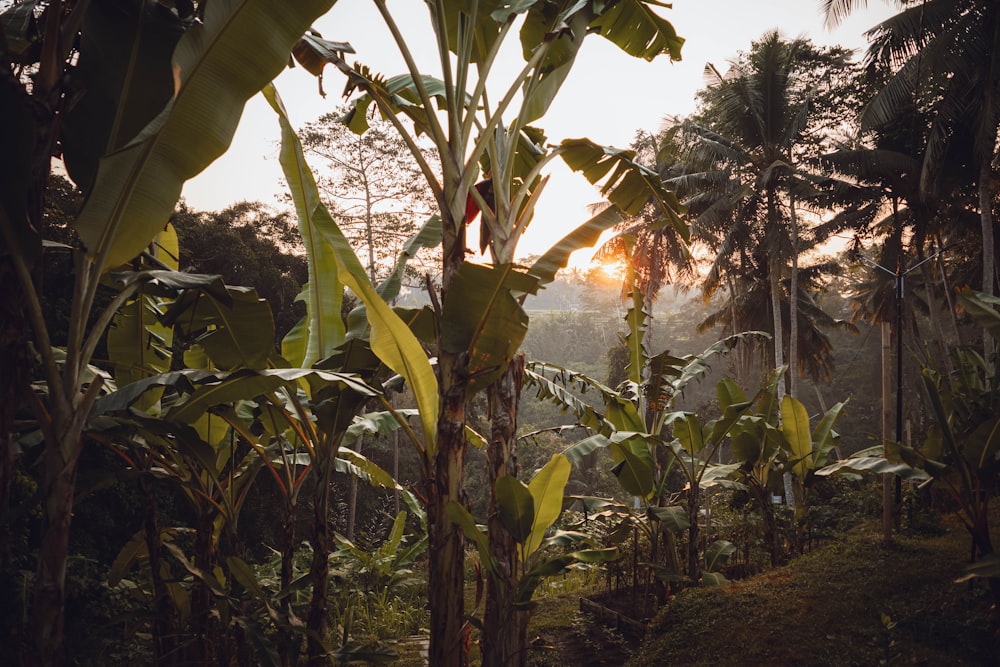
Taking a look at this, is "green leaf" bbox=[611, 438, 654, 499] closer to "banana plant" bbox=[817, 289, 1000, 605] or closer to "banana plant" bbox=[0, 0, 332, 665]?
"banana plant" bbox=[817, 289, 1000, 605]

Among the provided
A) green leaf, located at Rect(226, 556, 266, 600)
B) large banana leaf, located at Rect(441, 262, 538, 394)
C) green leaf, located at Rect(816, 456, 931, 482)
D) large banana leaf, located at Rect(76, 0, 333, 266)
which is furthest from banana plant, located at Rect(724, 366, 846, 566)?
large banana leaf, located at Rect(76, 0, 333, 266)

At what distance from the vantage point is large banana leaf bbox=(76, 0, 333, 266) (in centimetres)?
209

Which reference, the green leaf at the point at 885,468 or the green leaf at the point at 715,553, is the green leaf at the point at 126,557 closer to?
the green leaf at the point at 715,553

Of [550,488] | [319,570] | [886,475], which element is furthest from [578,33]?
[886,475]

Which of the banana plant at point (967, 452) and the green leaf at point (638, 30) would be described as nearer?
the banana plant at point (967, 452)

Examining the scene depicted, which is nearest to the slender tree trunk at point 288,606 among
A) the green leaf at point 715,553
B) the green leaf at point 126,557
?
the green leaf at point 126,557

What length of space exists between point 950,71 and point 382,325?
14011 mm

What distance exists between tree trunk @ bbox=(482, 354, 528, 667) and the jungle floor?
29cm

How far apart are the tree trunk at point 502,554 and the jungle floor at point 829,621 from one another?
287 millimetres

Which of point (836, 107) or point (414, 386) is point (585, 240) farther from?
point (836, 107)

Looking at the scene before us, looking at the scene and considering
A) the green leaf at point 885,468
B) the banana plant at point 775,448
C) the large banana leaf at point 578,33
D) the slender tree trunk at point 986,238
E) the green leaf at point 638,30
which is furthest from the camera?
the slender tree trunk at point 986,238

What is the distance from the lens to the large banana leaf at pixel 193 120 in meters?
2.09

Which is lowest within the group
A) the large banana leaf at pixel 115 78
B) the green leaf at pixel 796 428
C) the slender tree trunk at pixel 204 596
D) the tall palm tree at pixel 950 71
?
the slender tree trunk at pixel 204 596

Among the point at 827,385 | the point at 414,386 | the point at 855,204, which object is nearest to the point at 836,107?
the point at 855,204
